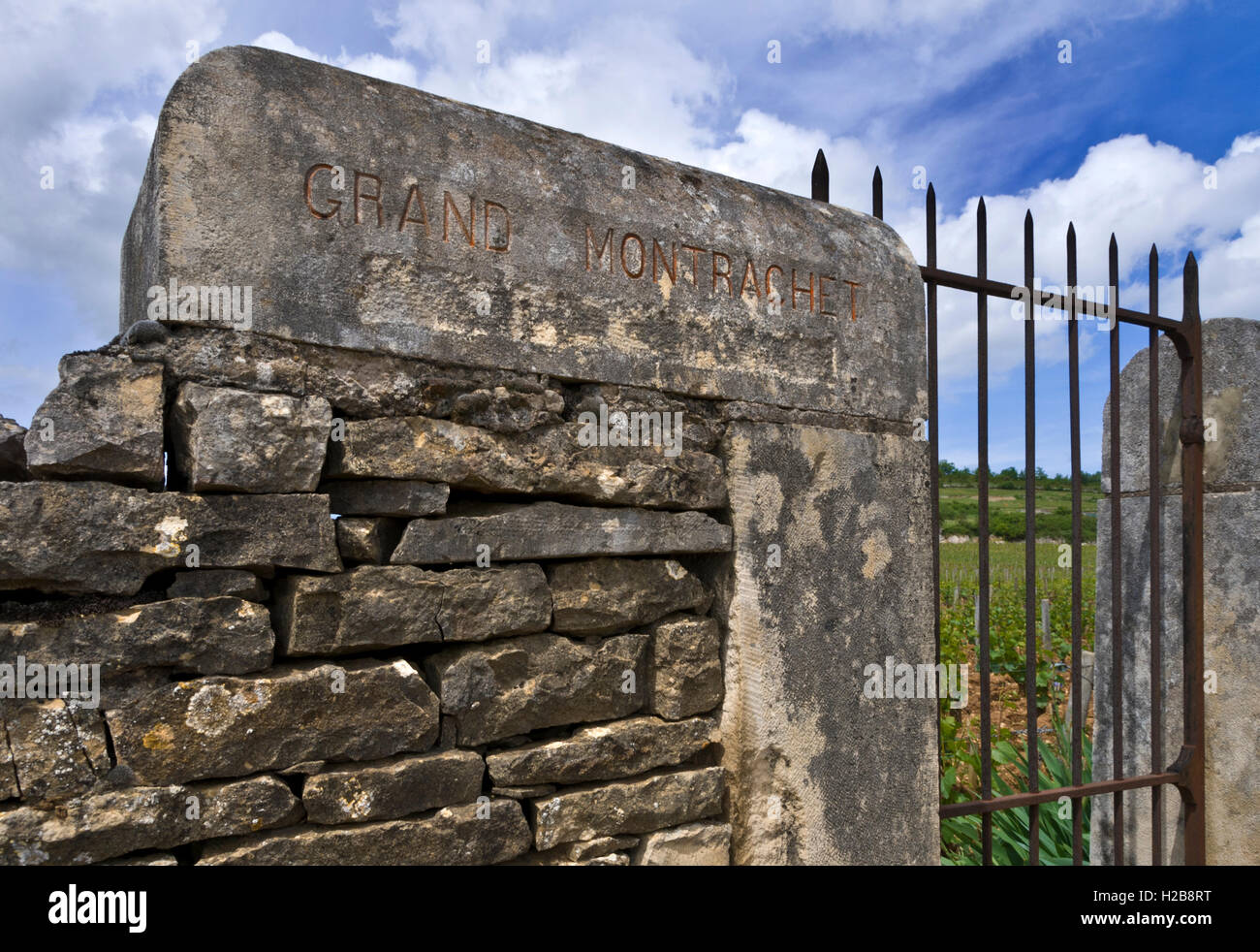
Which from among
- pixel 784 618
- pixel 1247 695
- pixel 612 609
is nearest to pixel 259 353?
pixel 612 609

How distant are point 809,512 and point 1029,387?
1.09m

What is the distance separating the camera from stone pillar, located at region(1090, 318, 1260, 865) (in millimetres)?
3391

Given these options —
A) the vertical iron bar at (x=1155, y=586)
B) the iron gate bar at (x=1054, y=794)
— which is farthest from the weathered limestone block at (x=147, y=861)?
the vertical iron bar at (x=1155, y=586)

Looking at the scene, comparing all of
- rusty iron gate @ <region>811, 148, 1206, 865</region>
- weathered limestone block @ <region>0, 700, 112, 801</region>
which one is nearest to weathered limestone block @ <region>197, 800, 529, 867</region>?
weathered limestone block @ <region>0, 700, 112, 801</region>

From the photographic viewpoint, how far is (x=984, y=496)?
8.89ft

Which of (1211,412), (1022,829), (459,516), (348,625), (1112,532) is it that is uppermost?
(1211,412)

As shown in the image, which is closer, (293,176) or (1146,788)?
(293,176)

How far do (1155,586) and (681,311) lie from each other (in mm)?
2338

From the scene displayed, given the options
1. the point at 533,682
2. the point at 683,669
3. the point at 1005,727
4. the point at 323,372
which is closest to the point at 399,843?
the point at 533,682

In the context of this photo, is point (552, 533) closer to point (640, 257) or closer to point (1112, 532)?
point (640, 257)

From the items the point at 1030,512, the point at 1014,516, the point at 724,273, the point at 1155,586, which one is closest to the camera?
the point at 724,273

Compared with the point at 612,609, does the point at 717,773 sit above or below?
below

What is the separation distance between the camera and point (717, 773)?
215 centimetres
